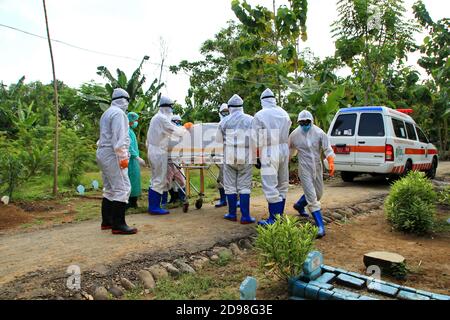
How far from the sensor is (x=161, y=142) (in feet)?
20.9

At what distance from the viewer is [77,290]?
10.8 ft

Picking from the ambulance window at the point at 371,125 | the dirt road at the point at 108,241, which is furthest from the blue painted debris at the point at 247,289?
the ambulance window at the point at 371,125

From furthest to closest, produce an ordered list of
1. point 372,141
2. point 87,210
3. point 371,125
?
1. point 371,125
2. point 372,141
3. point 87,210

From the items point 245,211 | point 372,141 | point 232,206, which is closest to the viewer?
point 245,211

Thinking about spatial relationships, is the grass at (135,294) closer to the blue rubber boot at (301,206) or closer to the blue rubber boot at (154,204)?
the blue rubber boot at (154,204)

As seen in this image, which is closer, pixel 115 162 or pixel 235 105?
pixel 115 162

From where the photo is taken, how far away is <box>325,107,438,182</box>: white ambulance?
8.90 meters

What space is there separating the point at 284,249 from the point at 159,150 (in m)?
3.52

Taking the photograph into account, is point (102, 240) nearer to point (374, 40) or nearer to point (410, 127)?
point (410, 127)

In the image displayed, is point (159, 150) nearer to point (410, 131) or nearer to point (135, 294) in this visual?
point (135, 294)

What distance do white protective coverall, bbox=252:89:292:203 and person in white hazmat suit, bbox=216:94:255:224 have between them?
1.10 feet

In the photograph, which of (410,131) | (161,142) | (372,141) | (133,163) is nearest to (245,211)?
(161,142)

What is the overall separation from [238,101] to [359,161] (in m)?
4.54

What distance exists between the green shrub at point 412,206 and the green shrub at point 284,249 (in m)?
2.75
